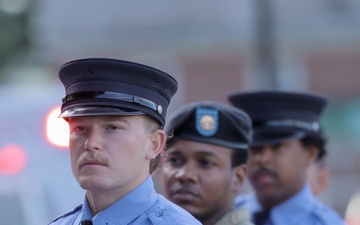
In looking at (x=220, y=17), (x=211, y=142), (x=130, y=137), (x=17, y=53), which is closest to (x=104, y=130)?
(x=130, y=137)

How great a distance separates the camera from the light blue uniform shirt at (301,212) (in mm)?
5664

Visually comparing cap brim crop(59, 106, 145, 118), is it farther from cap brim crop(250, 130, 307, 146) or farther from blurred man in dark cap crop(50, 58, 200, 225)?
cap brim crop(250, 130, 307, 146)

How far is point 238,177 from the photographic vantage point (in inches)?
199

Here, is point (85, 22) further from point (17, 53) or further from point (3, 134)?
point (3, 134)

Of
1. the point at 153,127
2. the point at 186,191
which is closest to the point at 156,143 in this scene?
the point at 153,127

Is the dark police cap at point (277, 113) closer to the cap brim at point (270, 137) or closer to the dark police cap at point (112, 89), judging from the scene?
the cap brim at point (270, 137)

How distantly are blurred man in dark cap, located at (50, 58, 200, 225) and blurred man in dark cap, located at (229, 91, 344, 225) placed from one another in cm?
191

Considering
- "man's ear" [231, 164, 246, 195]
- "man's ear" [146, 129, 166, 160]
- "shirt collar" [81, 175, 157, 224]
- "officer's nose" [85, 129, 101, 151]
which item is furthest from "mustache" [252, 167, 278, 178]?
"officer's nose" [85, 129, 101, 151]

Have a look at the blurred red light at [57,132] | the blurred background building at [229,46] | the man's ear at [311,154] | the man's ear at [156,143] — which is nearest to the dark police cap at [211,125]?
the man's ear at [311,154]

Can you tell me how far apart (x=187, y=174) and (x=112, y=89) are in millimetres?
1216

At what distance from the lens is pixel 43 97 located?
655 cm

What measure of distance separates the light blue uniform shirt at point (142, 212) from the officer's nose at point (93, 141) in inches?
7.6

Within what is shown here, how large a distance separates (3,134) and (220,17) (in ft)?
57.4

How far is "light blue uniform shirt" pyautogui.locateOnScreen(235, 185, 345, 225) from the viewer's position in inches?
223
